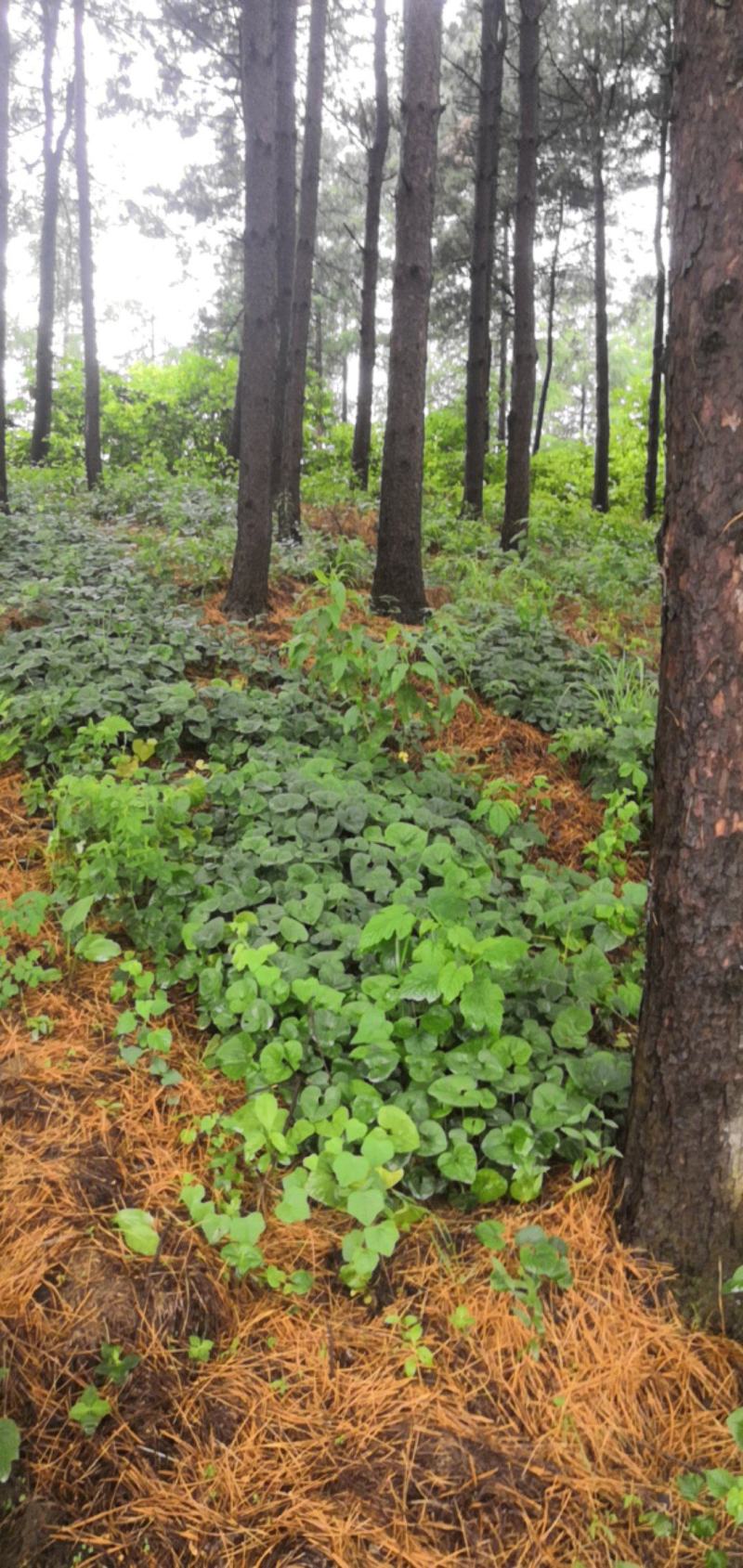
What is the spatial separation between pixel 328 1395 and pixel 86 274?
1617 cm

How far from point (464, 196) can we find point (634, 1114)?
21347 mm

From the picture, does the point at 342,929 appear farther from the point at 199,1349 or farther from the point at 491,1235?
the point at 199,1349

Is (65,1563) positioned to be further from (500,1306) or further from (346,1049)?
(346,1049)

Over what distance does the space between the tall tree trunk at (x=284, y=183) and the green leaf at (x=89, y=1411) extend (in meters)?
9.15

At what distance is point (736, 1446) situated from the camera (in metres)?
1.80

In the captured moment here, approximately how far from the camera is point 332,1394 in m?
1.85

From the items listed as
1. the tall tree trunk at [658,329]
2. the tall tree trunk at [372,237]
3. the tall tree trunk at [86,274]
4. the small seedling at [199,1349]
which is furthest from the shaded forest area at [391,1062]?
the tall tree trunk at [658,329]

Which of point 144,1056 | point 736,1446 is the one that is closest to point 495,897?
point 144,1056

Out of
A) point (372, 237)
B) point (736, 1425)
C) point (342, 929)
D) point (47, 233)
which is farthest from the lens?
point (47, 233)

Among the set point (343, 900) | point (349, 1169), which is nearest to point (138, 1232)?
point (349, 1169)

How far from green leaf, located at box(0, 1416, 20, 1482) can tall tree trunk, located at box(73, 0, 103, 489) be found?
1382 cm

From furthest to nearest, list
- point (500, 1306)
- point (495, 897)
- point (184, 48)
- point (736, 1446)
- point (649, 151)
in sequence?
point (649, 151), point (184, 48), point (495, 897), point (500, 1306), point (736, 1446)

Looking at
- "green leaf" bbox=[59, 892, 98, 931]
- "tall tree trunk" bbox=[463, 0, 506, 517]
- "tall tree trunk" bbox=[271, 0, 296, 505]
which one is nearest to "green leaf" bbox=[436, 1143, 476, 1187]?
"green leaf" bbox=[59, 892, 98, 931]

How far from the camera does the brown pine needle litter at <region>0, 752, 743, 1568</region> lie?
1.62 metres
